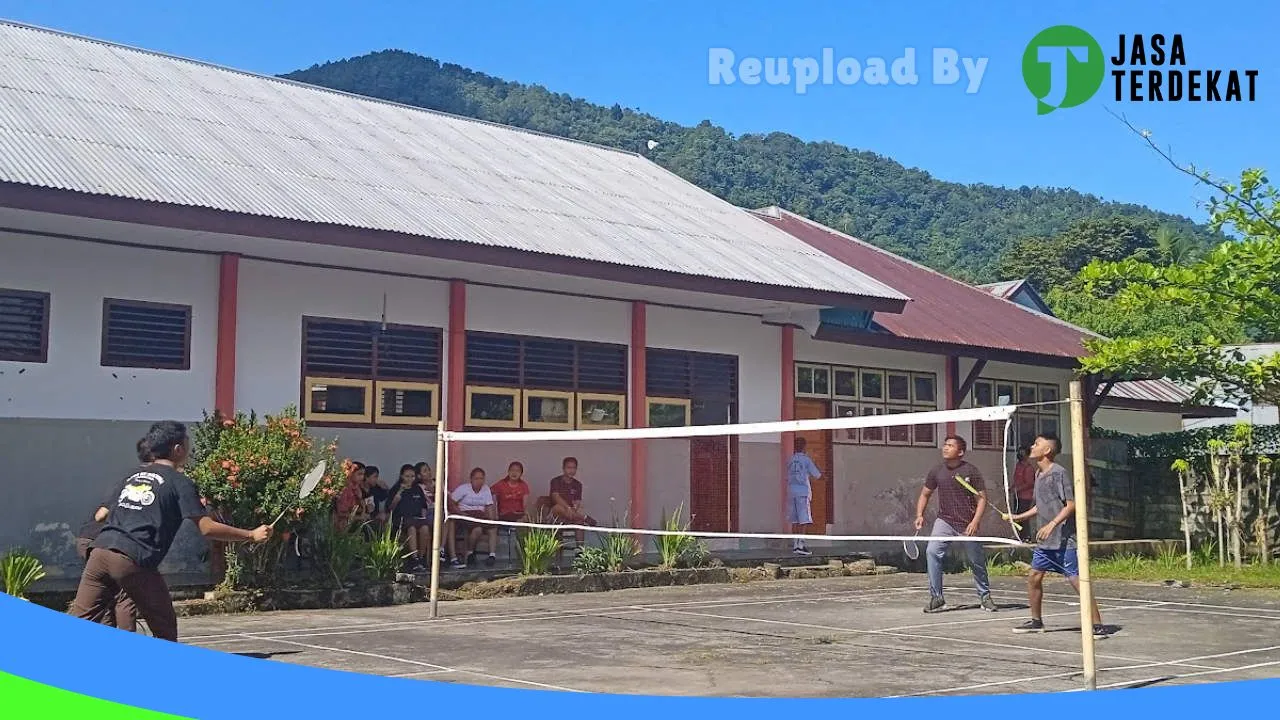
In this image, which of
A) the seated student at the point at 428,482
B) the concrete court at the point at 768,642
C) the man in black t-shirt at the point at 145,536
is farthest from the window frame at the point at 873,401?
the man in black t-shirt at the point at 145,536

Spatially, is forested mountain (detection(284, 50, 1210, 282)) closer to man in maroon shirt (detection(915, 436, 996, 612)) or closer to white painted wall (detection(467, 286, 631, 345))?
white painted wall (detection(467, 286, 631, 345))

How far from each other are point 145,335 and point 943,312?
14.2 m

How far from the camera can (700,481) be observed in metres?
19.5

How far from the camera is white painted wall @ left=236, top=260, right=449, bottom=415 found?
15758 mm

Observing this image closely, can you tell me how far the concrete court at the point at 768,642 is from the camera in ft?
30.3

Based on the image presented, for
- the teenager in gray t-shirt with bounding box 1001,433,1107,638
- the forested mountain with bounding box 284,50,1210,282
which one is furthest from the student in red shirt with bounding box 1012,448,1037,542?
the forested mountain with bounding box 284,50,1210,282

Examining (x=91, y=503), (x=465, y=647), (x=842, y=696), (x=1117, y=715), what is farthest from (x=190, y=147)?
(x=1117, y=715)

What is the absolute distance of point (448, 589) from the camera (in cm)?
1561

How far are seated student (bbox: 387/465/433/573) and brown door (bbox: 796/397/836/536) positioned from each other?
691 centimetres

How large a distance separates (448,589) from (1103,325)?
34.2 m

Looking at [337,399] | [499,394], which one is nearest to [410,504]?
[337,399]

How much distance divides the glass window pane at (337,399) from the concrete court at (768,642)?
2.99 m

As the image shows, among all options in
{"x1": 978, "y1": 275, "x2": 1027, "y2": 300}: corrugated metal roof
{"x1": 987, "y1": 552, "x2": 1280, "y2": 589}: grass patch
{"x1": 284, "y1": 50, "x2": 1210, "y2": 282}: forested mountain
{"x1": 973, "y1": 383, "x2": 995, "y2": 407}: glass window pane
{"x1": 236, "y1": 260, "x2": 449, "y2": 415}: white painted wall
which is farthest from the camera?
{"x1": 284, "y1": 50, "x2": 1210, "y2": 282}: forested mountain

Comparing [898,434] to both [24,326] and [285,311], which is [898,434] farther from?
[24,326]
